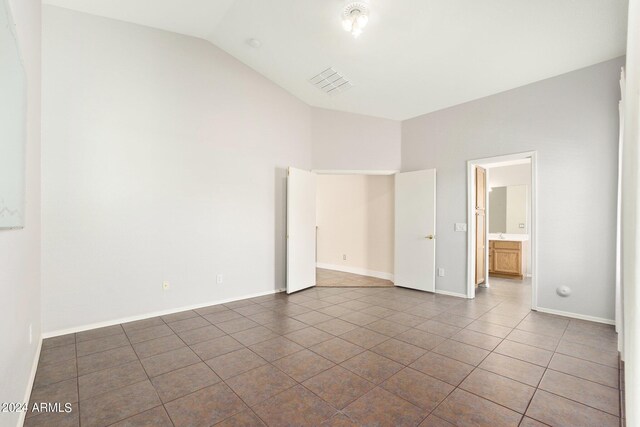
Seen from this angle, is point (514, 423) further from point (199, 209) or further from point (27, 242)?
point (199, 209)

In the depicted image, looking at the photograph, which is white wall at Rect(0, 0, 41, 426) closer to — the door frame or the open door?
the door frame

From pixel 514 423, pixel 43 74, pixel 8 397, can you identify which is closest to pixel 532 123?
pixel 514 423

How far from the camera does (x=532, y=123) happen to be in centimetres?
383

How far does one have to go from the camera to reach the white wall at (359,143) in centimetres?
525

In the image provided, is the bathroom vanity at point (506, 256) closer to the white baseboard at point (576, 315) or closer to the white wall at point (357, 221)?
the white wall at point (357, 221)

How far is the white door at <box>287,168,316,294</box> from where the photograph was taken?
466 centimetres

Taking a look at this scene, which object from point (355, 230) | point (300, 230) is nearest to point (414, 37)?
point (300, 230)

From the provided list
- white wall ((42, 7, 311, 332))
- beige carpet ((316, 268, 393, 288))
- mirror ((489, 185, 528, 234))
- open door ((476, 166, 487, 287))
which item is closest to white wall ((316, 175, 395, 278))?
beige carpet ((316, 268, 393, 288))

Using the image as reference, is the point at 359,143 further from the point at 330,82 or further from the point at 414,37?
the point at 414,37

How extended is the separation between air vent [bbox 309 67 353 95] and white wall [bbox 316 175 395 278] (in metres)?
2.10

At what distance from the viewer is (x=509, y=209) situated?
655 centimetres

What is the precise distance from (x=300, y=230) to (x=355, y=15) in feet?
10.1

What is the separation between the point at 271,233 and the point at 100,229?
2226 mm

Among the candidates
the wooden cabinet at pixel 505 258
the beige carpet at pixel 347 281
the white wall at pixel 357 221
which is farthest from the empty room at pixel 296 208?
the wooden cabinet at pixel 505 258
